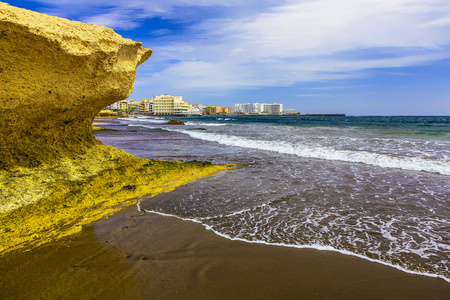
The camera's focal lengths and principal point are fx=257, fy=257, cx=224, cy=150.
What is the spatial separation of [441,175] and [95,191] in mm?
9273

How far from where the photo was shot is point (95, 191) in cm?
517

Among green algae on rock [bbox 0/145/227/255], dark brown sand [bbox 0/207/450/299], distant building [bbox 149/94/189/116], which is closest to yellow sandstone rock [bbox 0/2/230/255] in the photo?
green algae on rock [bbox 0/145/227/255]

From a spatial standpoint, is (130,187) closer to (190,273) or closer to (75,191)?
(75,191)

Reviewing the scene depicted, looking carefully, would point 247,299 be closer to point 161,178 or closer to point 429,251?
point 429,251

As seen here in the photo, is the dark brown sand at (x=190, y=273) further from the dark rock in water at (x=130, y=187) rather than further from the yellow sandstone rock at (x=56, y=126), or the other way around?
the dark rock in water at (x=130, y=187)

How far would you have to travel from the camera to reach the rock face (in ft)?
13.4

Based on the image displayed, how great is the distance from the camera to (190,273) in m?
2.82

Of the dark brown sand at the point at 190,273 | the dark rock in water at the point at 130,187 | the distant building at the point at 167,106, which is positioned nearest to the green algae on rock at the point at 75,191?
the dark rock in water at the point at 130,187

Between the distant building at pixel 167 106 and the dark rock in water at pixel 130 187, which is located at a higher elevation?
the distant building at pixel 167 106

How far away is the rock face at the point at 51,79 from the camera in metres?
4.08

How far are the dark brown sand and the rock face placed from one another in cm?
261

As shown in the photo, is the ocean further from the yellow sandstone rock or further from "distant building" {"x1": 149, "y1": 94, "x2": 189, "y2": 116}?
"distant building" {"x1": 149, "y1": 94, "x2": 189, "y2": 116}

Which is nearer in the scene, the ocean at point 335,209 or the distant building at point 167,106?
the ocean at point 335,209

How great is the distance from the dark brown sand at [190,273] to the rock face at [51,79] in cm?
261
